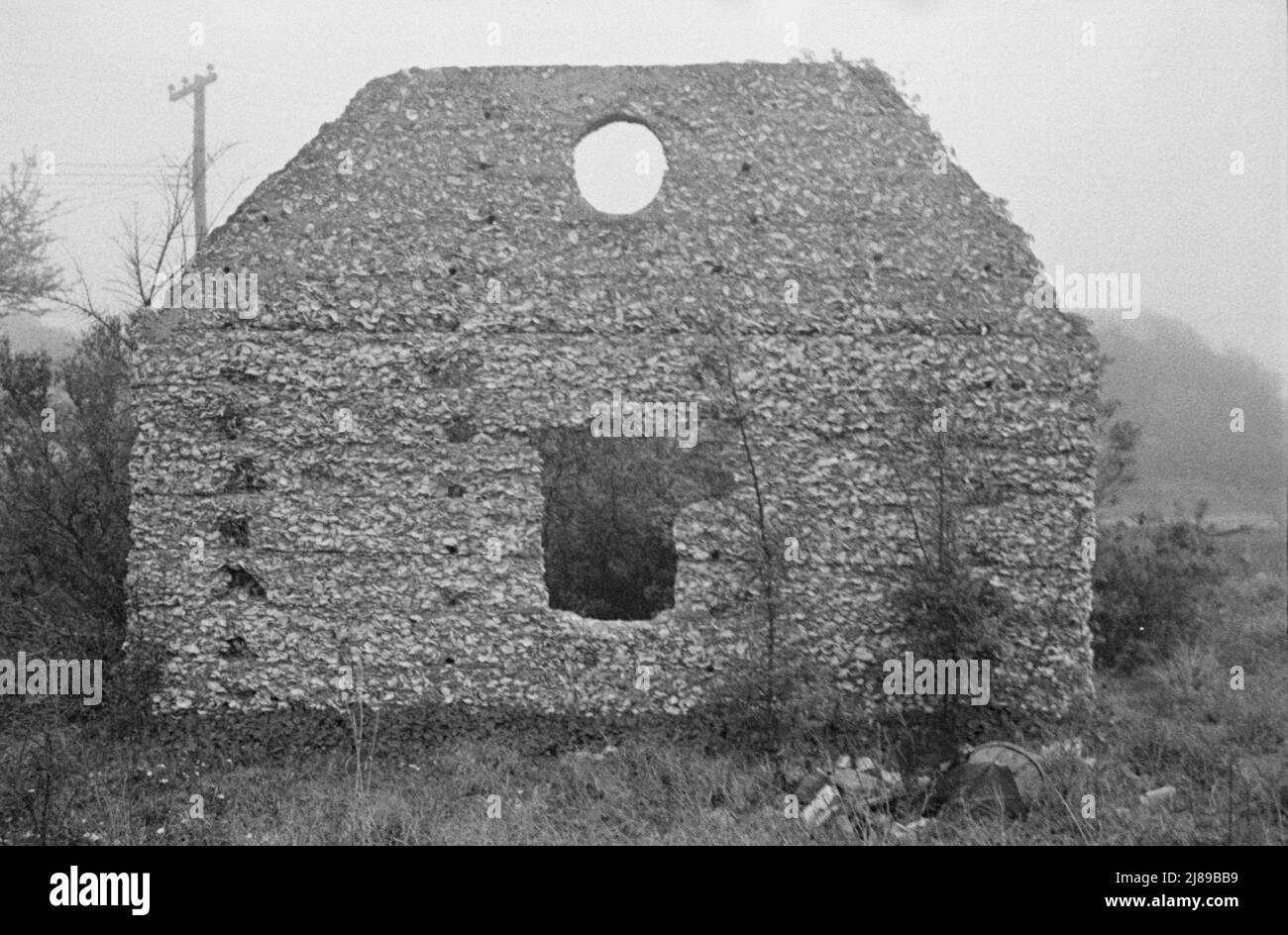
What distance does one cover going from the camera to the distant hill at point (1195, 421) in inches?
763

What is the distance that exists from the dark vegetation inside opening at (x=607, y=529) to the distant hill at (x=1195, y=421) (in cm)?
1120

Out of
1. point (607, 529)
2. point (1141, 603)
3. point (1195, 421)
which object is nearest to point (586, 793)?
point (607, 529)

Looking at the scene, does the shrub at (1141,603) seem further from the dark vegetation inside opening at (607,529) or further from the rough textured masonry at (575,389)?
the dark vegetation inside opening at (607,529)

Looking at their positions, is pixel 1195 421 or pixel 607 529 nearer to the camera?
pixel 607 529

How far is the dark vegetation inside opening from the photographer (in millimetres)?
9359

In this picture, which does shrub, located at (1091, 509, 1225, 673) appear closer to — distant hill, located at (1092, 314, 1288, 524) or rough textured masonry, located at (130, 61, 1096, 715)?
rough textured masonry, located at (130, 61, 1096, 715)

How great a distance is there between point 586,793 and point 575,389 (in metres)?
2.59

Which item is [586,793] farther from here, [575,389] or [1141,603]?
[1141,603]

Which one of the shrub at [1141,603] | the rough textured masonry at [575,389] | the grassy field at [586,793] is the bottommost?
the grassy field at [586,793]

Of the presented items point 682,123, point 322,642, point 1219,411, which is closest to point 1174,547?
point 682,123

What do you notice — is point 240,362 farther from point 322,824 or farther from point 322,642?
point 322,824

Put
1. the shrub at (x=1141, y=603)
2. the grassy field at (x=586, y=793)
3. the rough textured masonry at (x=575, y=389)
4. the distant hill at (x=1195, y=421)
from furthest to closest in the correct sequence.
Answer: the distant hill at (x=1195, y=421) < the shrub at (x=1141, y=603) < the rough textured masonry at (x=575, y=389) < the grassy field at (x=586, y=793)

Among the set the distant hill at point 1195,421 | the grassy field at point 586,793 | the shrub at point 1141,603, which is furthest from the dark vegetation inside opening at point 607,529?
the distant hill at point 1195,421

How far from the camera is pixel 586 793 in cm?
607
